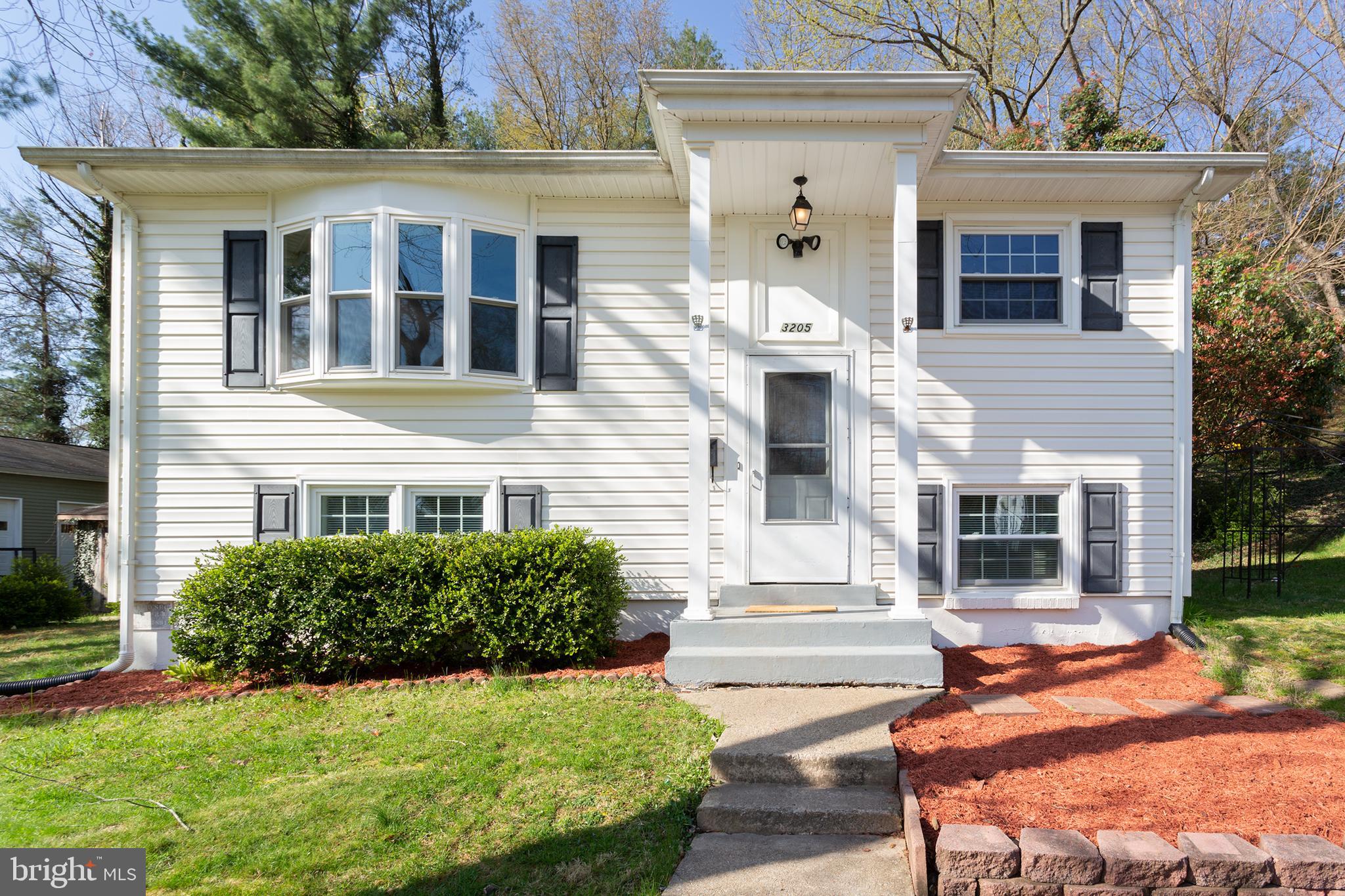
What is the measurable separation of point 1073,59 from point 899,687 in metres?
13.9

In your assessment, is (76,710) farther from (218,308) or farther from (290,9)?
(290,9)

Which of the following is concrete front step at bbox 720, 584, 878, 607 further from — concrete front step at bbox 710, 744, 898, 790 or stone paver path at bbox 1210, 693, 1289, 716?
stone paver path at bbox 1210, 693, 1289, 716

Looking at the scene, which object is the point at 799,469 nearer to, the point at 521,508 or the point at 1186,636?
the point at 521,508

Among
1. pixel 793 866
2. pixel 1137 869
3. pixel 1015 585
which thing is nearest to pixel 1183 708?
pixel 1015 585

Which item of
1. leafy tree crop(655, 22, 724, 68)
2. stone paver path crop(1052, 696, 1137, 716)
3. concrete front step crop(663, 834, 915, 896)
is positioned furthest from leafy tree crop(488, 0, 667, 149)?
concrete front step crop(663, 834, 915, 896)

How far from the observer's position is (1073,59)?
13.9 m

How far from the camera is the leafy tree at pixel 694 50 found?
16.3 meters

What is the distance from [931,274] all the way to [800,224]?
1.39m

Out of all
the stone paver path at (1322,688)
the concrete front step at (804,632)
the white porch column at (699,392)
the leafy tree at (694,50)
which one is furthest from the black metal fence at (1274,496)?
the leafy tree at (694,50)

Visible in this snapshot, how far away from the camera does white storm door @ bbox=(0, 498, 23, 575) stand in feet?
43.4

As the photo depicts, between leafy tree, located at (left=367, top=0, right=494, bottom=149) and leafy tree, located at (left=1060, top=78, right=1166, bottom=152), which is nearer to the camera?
leafy tree, located at (left=1060, top=78, right=1166, bottom=152)

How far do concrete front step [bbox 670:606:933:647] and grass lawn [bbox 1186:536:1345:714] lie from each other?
238 cm

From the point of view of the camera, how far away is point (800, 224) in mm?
5762

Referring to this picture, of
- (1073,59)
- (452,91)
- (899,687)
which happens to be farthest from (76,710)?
(1073,59)
